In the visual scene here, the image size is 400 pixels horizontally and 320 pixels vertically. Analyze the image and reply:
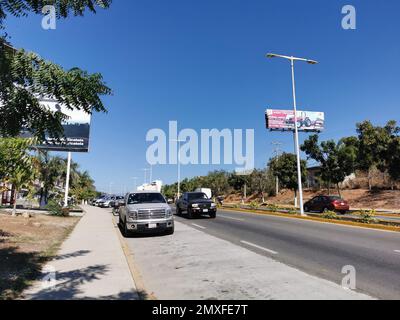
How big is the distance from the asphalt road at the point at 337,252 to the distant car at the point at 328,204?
15496 millimetres

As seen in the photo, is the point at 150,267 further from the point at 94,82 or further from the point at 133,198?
the point at 133,198

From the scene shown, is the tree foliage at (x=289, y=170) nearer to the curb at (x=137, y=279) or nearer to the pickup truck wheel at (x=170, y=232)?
the pickup truck wheel at (x=170, y=232)

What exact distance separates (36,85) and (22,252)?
26.9ft

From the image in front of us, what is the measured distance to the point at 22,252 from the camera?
1040 cm

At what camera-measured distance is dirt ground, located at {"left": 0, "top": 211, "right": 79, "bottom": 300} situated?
6.92 m

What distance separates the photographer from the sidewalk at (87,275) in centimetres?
630

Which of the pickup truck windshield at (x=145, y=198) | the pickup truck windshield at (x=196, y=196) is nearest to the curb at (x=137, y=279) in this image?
the pickup truck windshield at (x=145, y=198)

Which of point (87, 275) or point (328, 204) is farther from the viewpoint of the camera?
point (328, 204)

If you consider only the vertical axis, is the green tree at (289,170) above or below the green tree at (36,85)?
above

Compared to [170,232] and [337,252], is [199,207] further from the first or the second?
[337,252]

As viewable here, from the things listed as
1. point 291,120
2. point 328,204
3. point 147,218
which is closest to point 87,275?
point 147,218

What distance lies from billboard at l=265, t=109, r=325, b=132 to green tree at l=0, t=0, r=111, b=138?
58218 mm
